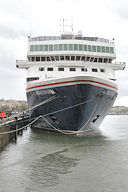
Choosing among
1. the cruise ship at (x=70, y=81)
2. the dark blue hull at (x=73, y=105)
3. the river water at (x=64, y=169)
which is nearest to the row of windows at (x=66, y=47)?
the cruise ship at (x=70, y=81)

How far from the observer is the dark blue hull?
60.0 ft

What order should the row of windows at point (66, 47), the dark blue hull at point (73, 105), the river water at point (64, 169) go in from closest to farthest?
the river water at point (64, 169)
the dark blue hull at point (73, 105)
the row of windows at point (66, 47)

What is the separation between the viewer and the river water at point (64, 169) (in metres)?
9.07

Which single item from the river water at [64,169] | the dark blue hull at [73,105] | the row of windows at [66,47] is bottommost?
the river water at [64,169]

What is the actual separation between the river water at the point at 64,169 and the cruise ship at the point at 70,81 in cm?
306

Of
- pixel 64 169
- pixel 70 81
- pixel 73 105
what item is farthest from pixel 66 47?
pixel 64 169

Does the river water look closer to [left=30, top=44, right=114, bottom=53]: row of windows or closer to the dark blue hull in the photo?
the dark blue hull

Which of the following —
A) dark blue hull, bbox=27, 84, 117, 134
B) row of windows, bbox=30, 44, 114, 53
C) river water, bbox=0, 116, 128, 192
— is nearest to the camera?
river water, bbox=0, 116, 128, 192

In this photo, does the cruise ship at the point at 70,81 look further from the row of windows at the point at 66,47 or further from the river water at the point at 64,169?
the river water at the point at 64,169

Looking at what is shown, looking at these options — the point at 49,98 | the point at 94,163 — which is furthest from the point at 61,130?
the point at 94,163

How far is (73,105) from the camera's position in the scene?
18797 millimetres

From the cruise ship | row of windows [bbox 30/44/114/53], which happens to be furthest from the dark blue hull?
row of windows [bbox 30/44/114/53]

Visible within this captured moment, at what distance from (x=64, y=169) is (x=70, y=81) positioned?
8.13 metres

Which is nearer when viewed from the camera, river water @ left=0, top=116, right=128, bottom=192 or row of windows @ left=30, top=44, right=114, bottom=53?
river water @ left=0, top=116, right=128, bottom=192
